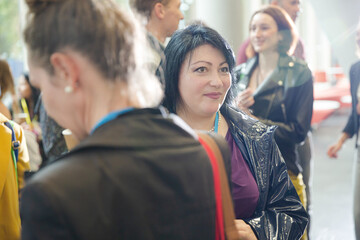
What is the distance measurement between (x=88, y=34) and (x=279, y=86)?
232 cm

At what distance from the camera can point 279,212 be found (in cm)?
169

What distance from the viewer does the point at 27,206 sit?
32.3 inches

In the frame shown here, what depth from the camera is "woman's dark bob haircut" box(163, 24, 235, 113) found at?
1.92 m

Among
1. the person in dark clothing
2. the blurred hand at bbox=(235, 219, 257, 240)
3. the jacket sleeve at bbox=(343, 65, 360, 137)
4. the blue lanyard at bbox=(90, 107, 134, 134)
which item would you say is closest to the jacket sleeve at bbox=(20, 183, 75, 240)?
the person in dark clothing

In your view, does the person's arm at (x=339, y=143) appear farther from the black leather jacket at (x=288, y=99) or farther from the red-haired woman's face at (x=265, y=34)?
the red-haired woman's face at (x=265, y=34)

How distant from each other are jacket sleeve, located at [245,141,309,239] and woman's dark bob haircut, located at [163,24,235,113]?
1.50ft

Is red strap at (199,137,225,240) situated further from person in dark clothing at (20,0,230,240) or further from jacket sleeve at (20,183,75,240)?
jacket sleeve at (20,183,75,240)

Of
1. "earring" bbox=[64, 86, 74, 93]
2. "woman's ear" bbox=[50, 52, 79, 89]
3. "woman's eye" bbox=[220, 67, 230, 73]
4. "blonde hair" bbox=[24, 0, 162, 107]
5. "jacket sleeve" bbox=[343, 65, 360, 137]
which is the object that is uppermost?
"blonde hair" bbox=[24, 0, 162, 107]

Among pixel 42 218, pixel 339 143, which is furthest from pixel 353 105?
pixel 42 218

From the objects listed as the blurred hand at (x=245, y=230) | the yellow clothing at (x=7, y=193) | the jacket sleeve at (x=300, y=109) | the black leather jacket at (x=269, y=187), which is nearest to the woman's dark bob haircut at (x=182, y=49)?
the black leather jacket at (x=269, y=187)

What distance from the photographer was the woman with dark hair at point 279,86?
117 inches

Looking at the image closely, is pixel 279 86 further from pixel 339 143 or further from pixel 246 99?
pixel 339 143

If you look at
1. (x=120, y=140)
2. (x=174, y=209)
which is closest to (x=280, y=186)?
(x=174, y=209)

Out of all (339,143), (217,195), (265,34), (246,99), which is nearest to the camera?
(217,195)
